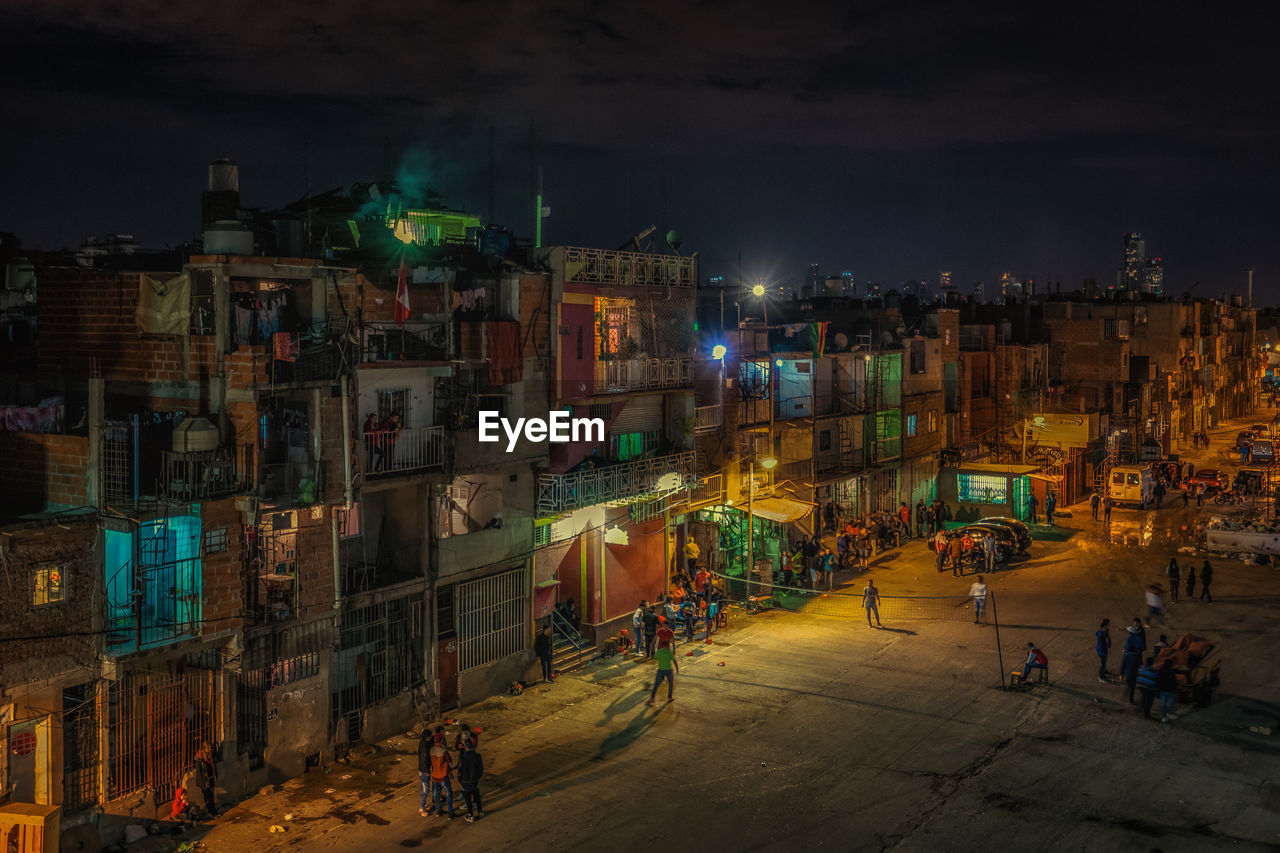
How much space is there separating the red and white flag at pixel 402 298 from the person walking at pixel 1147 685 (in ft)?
64.1

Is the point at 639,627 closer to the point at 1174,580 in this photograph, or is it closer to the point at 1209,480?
the point at 1174,580

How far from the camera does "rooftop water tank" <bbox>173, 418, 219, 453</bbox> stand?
861 inches

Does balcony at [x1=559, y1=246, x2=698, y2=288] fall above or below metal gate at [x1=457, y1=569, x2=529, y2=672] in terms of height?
above

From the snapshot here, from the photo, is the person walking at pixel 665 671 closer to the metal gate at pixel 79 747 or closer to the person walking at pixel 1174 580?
the metal gate at pixel 79 747

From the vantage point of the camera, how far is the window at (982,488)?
55.5 meters

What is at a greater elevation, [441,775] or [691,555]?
[691,555]

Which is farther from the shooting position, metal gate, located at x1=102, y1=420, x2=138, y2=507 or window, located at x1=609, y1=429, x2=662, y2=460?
window, located at x1=609, y1=429, x2=662, y2=460

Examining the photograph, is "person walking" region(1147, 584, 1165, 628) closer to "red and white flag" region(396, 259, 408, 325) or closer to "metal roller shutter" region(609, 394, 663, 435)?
"metal roller shutter" region(609, 394, 663, 435)

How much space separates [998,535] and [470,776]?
31.5 m

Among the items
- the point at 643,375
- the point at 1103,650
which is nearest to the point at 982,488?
the point at 1103,650

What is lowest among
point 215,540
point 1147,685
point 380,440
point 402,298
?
point 1147,685

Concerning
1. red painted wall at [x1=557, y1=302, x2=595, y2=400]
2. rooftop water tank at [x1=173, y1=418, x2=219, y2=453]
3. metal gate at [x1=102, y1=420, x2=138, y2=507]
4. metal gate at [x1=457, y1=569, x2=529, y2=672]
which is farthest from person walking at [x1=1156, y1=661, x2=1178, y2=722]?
metal gate at [x1=102, y1=420, x2=138, y2=507]

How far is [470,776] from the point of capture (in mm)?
21703

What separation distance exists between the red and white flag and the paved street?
32.8 feet
